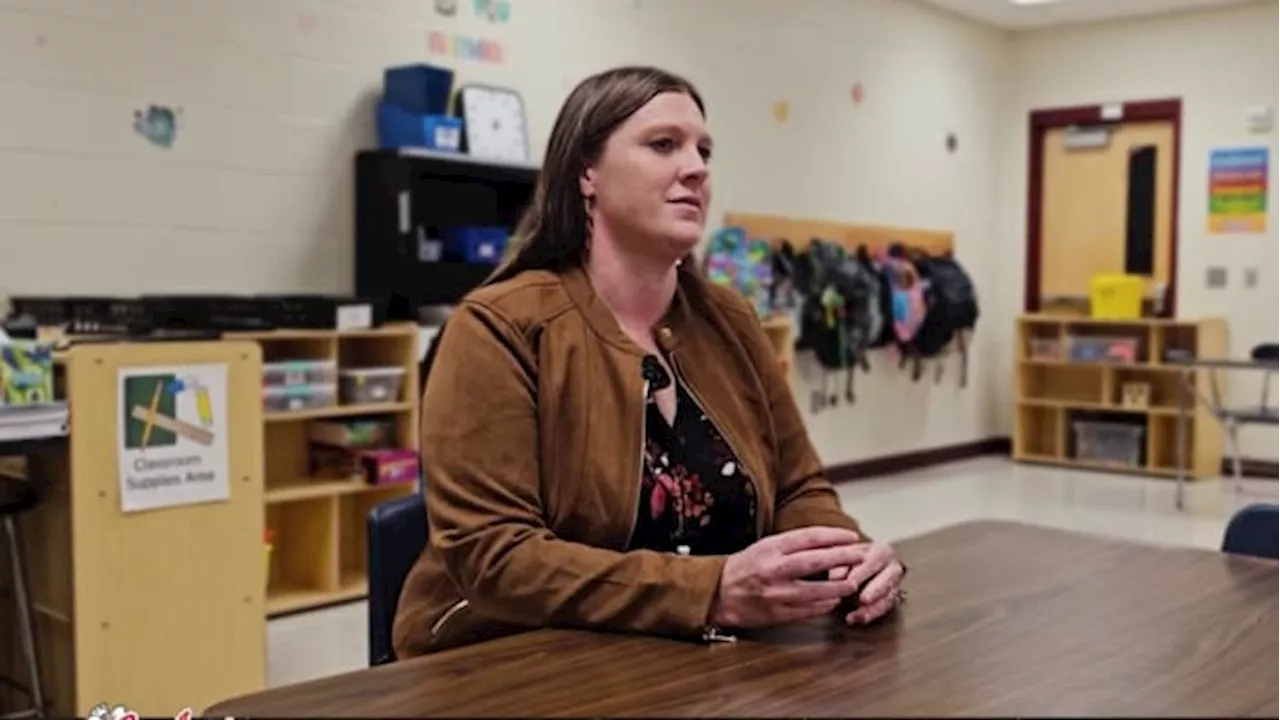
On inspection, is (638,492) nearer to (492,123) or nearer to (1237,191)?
(492,123)

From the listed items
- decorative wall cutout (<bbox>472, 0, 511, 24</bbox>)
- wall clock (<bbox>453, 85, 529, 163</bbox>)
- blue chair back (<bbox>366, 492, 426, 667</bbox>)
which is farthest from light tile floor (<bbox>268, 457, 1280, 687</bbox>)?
blue chair back (<bbox>366, 492, 426, 667</bbox>)

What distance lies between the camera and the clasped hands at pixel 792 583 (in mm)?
1297

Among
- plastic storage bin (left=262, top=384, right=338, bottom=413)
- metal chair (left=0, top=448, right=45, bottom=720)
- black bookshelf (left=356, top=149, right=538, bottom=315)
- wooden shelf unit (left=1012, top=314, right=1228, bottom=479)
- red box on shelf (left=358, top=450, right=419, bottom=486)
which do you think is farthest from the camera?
wooden shelf unit (left=1012, top=314, right=1228, bottom=479)

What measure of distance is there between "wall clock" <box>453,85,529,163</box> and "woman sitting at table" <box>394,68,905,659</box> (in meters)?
3.38

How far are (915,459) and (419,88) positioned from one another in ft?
14.0

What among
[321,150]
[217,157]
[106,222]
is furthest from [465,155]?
[106,222]

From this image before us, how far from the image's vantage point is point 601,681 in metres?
1.13

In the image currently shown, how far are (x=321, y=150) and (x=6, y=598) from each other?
1981 millimetres

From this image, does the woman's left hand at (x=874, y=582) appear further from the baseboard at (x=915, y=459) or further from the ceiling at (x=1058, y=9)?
the ceiling at (x=1058, y=9)

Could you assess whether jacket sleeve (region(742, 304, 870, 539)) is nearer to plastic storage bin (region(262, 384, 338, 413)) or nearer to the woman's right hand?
the woman's right hand

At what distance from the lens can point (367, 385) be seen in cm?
457

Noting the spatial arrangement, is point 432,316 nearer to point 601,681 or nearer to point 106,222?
point 106,222

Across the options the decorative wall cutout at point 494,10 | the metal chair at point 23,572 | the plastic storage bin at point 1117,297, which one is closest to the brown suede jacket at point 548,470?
the metal chair at point 23,572

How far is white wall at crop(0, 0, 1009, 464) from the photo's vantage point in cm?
408
